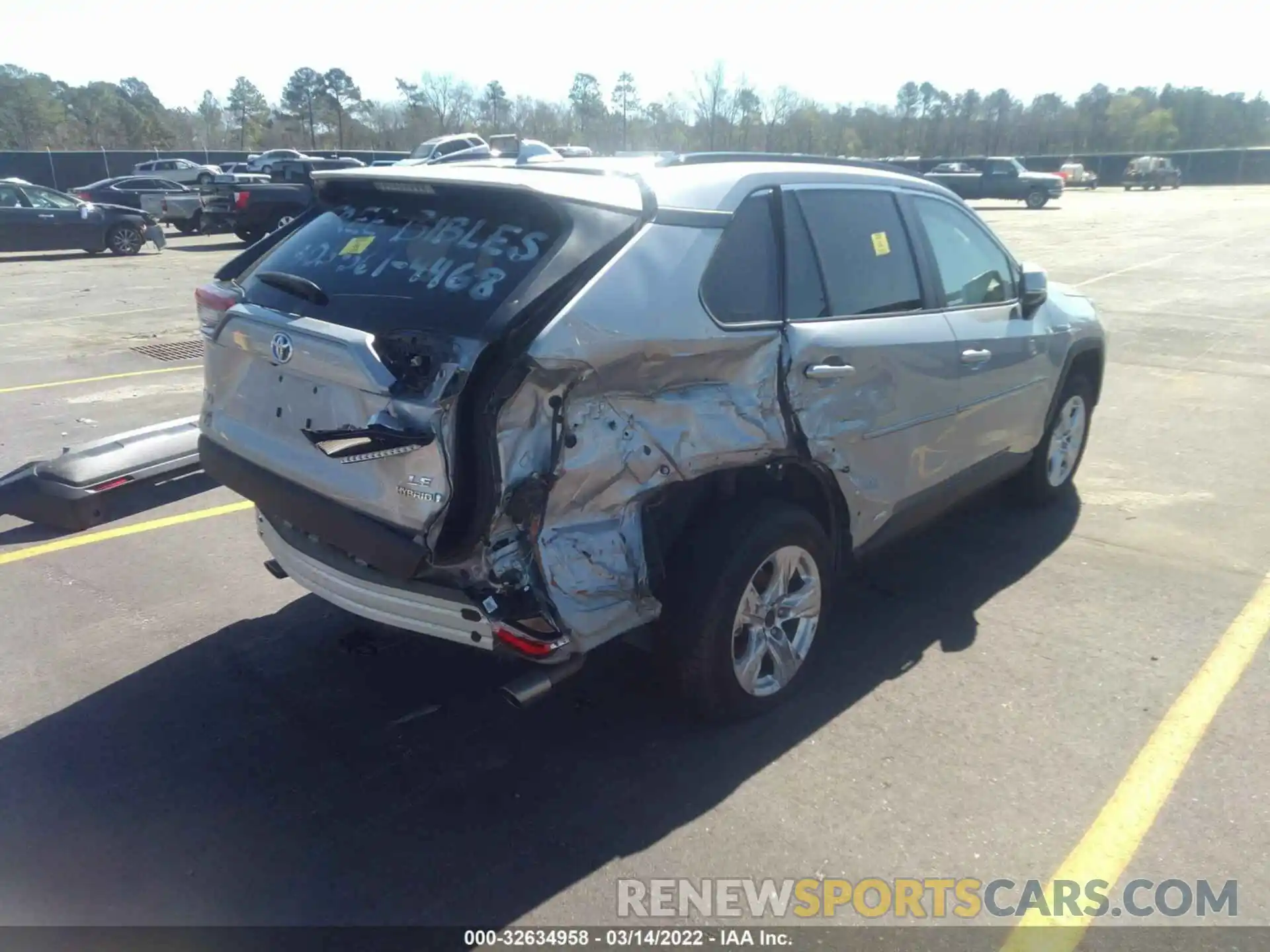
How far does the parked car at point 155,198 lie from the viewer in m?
26.5

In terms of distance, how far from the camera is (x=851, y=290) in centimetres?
417

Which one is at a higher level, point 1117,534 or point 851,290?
point 851,290

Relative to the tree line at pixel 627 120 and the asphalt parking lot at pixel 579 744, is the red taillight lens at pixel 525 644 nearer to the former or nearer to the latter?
the asphalt parking lot at pixel 579 744

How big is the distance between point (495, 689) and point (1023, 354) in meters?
3.21

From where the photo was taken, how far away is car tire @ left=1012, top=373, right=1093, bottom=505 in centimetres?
603

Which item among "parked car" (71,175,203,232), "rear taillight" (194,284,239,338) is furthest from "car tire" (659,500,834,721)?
"parked car" (71,175,203,232)

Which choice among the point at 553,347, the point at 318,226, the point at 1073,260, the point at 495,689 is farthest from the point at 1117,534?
the point at 1073,260

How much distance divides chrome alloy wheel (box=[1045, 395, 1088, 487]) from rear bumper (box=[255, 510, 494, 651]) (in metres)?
4.15

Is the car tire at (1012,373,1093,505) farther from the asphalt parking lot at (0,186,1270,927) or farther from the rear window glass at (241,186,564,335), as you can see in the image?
the rear window glass at (241,186,564,335)

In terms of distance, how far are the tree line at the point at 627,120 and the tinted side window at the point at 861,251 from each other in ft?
93.0

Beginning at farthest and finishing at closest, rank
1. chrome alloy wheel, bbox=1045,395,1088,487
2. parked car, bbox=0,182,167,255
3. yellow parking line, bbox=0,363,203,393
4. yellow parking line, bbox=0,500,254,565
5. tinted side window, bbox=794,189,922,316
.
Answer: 1. parked car, bbox=0,182,167,255
2. yellow parking line, bbox=0,363,203,393
3. chrome alloy wheel, bbox=1045,395,1088,487
4. yellow parking line, bbox=0,500,254,565
5. tinted side window, bbox=794,189,922,316

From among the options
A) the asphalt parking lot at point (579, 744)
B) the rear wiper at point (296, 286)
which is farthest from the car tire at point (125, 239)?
the rear wiper at point (296, 286)

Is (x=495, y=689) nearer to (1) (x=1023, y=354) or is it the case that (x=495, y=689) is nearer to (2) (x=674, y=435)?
(2) (x=674, y=435)

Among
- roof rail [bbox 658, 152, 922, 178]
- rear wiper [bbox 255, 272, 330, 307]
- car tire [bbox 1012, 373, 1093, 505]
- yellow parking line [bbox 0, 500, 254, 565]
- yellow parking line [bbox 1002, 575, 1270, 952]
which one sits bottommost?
yellow parking line [bbox 1002, 575, 1270, 952]
